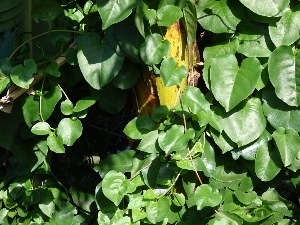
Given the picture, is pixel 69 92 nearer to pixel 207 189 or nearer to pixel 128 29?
pixel 128 29

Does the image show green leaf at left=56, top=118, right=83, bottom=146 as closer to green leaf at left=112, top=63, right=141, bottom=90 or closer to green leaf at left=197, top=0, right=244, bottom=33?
green leaf at left=112, top=63, right=141, bottom=90

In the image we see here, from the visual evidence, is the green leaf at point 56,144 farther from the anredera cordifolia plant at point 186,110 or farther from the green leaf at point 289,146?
the green leaf at point 289,146

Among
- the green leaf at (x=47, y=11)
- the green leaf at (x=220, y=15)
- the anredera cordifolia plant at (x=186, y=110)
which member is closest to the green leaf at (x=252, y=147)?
the anredera cordifolia plant at (x=186, y=110)

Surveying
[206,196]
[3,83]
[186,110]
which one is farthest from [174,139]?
[3,83]

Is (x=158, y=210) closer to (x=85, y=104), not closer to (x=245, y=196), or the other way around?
(x=245, y=196)

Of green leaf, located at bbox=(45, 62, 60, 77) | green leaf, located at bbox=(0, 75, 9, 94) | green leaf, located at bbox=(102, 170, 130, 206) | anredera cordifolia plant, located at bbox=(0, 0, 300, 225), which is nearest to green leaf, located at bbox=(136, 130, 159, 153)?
anredera cordifolia plant, located at bbox=(0, 0, 300, 225)
